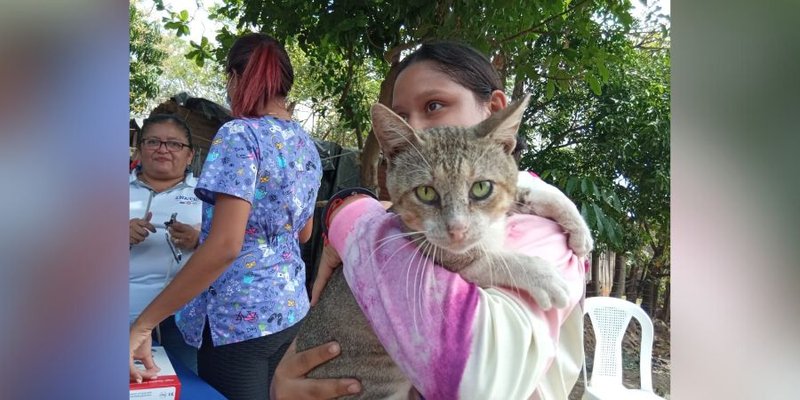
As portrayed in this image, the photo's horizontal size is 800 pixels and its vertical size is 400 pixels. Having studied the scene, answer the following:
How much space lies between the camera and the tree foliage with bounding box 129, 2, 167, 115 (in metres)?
8.96

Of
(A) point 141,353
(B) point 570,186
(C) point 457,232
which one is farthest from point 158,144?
(C) point 457,232

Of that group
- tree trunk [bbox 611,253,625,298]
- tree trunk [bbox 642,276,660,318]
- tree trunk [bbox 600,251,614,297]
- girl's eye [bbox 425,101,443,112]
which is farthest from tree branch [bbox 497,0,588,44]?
tree trunk [bbox 642,276,660,318]

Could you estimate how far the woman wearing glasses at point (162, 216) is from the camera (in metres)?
2.18

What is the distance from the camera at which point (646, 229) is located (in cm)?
383

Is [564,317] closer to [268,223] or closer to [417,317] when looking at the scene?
[417,317]

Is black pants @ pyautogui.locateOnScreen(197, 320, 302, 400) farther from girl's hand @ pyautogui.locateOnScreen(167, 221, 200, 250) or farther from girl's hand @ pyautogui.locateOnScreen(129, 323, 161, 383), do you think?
girl's hand @ pyautogui.locateOnScreen(167, 221, 200, 250)

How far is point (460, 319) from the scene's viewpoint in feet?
2.87

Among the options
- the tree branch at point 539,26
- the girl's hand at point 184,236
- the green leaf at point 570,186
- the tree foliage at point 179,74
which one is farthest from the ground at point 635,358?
the tree foliage at point 179,74

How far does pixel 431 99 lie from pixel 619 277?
11.9ft

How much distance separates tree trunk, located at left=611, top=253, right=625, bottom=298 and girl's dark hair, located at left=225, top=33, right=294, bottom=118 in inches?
126

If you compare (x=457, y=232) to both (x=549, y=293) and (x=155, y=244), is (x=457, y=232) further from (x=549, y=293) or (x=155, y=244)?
(x=155, y=244)
